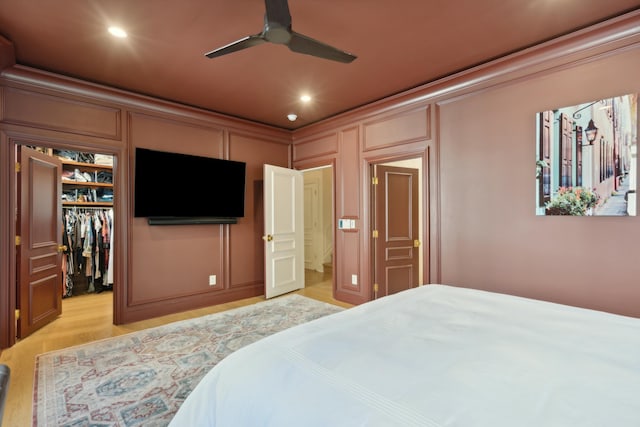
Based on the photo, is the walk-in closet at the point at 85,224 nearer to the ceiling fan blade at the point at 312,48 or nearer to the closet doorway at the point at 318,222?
the closet doorway at the point at 318,222

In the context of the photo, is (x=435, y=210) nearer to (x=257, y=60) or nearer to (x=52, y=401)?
(x=257, y=60)

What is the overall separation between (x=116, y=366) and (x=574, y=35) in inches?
172

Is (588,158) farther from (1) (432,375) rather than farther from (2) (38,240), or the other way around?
(2) (38,240)

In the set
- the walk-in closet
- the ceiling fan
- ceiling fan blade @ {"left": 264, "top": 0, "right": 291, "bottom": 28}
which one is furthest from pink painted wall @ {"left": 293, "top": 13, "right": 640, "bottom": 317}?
the walk-in closet

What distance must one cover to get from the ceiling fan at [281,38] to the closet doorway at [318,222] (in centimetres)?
478

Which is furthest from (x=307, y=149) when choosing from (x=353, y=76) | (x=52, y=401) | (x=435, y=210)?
(x=52, y=401)

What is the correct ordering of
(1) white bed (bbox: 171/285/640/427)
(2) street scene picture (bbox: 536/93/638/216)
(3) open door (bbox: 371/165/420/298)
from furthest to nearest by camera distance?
(3) open door (bbox: 371/165/420/298) < (2) street scene picture (bbox: 536/93/638/216) < (1) white bed (bbox: 171/285/640/427)

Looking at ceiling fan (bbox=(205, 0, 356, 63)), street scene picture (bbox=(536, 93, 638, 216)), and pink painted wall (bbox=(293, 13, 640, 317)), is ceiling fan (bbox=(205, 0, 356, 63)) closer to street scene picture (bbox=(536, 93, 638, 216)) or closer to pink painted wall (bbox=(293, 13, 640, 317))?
pink painted wall (bbox=(293, 13, 640, 317))

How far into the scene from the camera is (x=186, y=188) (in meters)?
3.82

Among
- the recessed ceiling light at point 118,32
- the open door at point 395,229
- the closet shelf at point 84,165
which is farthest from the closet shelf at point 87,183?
the open door at point 395,229

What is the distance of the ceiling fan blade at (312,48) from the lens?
1.90m

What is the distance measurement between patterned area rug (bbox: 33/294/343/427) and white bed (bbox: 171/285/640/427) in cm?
111

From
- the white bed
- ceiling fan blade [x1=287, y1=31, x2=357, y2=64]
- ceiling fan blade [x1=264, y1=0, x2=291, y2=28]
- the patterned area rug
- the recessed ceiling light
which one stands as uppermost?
the recessed ceiling light

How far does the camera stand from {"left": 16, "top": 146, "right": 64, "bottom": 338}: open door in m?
3.01
